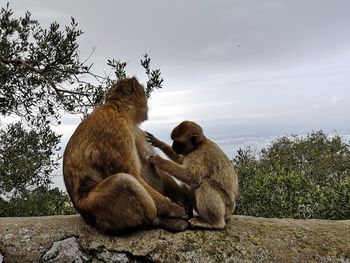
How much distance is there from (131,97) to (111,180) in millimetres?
1085

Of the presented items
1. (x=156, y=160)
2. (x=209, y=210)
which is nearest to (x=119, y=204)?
(x=156, y=160)

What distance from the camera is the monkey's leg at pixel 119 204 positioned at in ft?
13.0

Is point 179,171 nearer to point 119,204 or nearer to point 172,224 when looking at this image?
point 172,224

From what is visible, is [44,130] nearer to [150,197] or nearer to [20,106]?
[20,106]

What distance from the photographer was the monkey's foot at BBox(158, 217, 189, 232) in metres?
4.36

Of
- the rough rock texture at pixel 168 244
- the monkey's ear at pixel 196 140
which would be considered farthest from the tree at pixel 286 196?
the monkey's ear at pixel 196 140

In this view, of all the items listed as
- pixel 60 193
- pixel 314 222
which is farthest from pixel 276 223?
pixel 60 193

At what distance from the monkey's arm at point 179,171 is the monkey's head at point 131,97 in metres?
0.48

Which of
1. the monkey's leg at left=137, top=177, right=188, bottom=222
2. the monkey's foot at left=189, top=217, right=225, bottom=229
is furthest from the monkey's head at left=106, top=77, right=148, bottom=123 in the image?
the monkey's foot at left=189, top=217, right=225, bottom=229

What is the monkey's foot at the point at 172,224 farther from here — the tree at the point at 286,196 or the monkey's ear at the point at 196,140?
the tree at the point at 286,196

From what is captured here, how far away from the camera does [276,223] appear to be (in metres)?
4.84

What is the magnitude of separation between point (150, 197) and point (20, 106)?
5.00 m

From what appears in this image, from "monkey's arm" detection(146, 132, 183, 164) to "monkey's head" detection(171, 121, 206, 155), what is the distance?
22cm

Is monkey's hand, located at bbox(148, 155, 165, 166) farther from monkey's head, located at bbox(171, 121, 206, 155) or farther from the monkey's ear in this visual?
the monkey's ear
